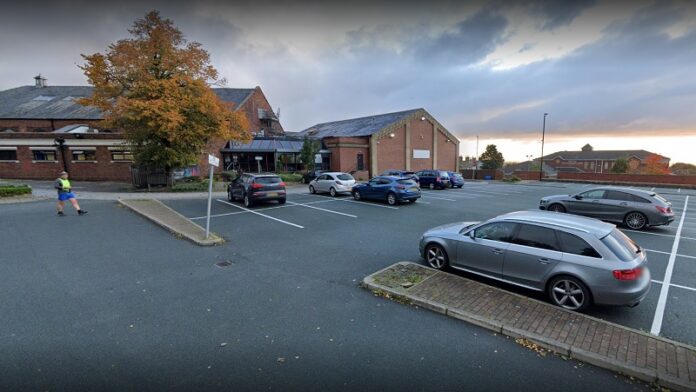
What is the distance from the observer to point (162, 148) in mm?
17844

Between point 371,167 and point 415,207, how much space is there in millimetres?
18915

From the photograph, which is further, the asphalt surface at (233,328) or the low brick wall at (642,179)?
the low brick wall at (642,179)

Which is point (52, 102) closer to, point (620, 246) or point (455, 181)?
point (455, 181)

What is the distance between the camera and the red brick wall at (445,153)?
133 feet

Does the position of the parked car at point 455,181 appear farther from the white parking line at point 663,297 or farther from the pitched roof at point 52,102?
the pitched roof at point 52,102

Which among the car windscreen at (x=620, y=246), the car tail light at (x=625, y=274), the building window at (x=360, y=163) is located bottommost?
the car tail light at (x=625, y=274)

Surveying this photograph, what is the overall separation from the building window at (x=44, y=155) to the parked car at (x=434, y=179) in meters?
30.1

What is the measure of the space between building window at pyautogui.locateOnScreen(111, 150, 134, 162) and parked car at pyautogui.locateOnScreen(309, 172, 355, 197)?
17.0 metres

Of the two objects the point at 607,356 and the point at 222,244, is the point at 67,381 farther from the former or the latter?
the point at 607,356

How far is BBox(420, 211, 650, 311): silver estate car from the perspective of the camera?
4.34 metres

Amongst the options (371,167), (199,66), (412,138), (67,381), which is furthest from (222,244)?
(412,138)

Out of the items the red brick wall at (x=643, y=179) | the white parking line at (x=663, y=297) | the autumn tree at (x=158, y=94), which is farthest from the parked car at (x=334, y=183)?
the red brick wall at (x=643, y=179)

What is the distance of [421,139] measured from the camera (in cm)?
3797

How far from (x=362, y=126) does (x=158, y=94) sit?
2456cm
